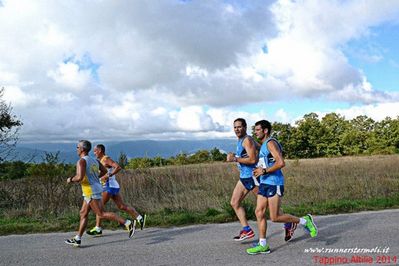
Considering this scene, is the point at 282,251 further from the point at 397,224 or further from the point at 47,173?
the point at 47,173

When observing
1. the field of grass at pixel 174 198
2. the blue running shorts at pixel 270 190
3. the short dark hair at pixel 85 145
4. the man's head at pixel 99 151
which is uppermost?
the short dark hair at pixel 85 145

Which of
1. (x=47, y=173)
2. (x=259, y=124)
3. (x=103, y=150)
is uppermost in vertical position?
(x=259, y=124)

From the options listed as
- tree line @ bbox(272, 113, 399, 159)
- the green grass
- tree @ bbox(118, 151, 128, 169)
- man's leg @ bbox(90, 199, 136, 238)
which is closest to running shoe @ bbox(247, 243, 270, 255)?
man's leg @ bbox(90, 199, 136, 238)

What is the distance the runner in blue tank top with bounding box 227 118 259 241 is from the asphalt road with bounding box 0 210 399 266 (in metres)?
0.31

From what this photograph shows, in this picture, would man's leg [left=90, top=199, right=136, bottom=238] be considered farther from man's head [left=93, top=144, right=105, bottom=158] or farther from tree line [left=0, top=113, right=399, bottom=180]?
tree line [left=0, top=113, right=399, bottom=180]

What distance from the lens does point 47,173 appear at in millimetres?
9930

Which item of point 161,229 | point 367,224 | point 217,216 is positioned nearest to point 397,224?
point 367,224

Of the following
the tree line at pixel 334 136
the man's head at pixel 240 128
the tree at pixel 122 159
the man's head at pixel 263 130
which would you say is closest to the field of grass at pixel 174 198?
the tree at pixel 122 159

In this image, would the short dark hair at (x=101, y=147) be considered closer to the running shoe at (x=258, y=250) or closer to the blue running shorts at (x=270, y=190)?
the blue running shorts at (x=270, y=190)

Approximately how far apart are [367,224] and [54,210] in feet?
22.5

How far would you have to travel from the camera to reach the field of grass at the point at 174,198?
7.63 meters

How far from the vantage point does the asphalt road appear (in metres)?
4.92

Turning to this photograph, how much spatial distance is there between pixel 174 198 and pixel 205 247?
15.5ft

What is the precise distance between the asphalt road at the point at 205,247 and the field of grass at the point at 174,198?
0.69 m
